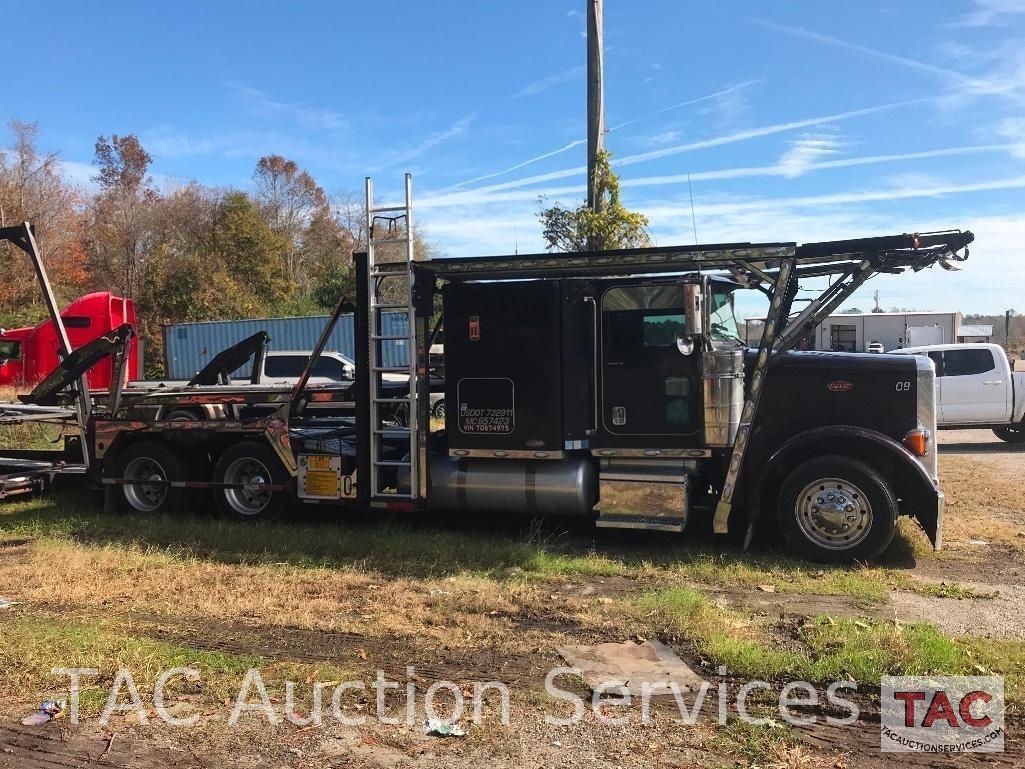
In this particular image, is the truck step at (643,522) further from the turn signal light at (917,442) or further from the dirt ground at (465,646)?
the turn signal light at (917,442)

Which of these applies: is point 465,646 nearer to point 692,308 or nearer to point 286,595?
point 286,595

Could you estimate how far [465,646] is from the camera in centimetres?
461

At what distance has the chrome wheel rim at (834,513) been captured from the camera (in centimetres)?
623

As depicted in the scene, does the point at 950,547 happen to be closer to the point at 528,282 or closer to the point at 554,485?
the point at 554,485

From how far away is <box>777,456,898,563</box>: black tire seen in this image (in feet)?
20.1

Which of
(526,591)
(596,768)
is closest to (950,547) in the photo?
(526,591)

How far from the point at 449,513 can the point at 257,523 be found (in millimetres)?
1973

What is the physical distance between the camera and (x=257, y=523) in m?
7.82

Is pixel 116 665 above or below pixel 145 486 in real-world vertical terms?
below

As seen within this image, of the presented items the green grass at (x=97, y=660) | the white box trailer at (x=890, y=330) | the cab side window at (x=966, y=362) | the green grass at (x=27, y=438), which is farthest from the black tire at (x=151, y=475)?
the white box trailer at (x=890, y=330)

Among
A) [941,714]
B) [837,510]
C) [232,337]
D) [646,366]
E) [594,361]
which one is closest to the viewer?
[941,714]

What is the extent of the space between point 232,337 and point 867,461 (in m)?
25.3

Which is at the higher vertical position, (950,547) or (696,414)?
(696,414)

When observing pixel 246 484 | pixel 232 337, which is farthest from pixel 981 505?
pixel 232 337
